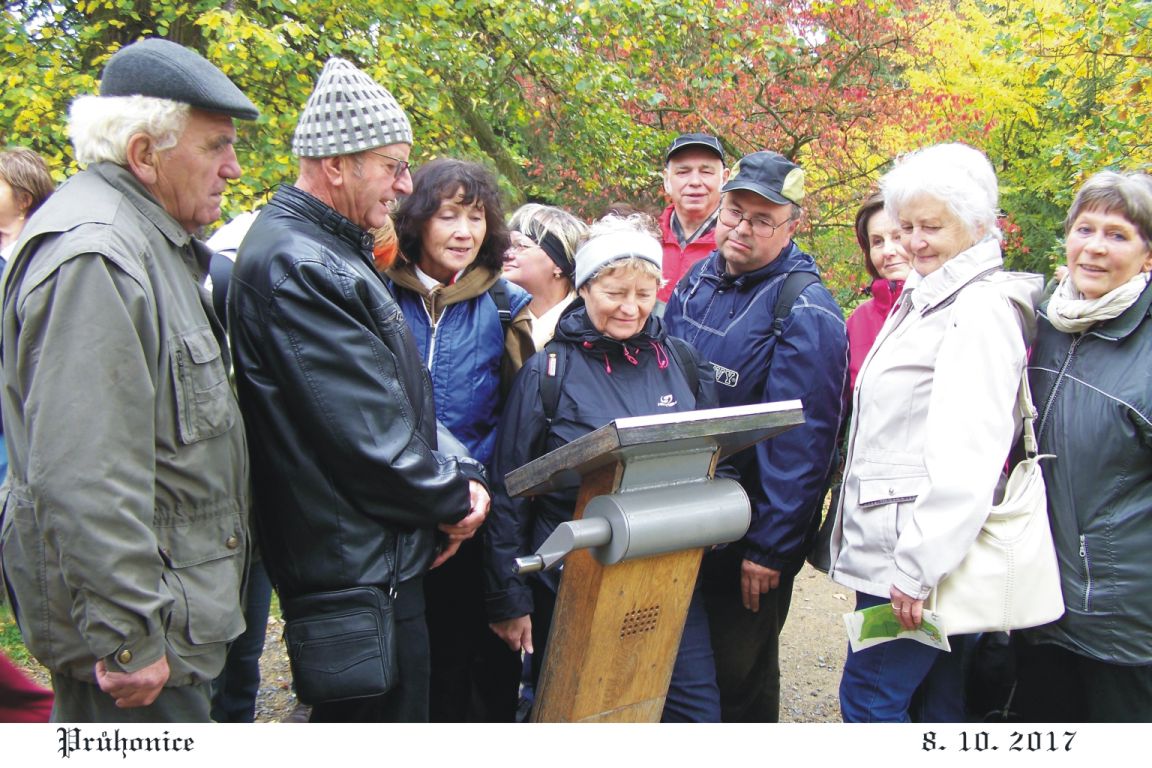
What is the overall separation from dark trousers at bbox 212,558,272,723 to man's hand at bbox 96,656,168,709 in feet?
5.05

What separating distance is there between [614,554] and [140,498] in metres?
1.02

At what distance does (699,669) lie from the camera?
2766 mm

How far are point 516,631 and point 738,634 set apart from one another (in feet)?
3.17

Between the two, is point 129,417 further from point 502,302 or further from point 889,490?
point 889,490

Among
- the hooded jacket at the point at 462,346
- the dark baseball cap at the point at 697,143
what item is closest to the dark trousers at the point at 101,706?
the hooded jacket at the point at 462,346

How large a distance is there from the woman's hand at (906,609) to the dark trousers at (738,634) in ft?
2.56

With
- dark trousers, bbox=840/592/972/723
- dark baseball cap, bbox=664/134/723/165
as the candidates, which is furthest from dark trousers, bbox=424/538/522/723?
dark baseball cap, bbox=664/134/723/165

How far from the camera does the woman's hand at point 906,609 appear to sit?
2.37 m

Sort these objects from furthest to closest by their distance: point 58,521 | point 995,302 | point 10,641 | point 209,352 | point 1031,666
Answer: point 10,641 < point 1031,666 < point 995,302 < point 209,352 < point 58,521

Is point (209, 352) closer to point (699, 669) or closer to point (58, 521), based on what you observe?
point (58, 521)

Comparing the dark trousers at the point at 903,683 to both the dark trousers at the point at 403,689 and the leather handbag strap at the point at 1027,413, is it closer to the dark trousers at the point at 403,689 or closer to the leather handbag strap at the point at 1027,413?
the leather handbag strap at the point at 1027,413

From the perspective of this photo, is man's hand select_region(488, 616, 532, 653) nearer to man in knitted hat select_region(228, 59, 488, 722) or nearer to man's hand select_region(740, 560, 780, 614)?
man in knitted hat select_region(228, 59, 488, 722)

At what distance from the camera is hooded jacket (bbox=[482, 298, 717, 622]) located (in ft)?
8.77

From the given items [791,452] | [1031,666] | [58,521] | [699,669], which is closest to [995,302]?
[791,452]
